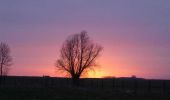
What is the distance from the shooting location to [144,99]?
2061 inches

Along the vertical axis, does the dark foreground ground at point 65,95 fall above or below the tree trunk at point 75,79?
below

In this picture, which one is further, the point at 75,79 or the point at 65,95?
the point at 75,79

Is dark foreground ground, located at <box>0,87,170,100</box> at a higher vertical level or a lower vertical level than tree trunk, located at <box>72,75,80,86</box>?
lower

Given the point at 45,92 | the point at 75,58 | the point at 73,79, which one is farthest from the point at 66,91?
the point at 75,58

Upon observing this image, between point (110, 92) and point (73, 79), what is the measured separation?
133ft

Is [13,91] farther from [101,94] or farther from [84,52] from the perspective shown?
[84,52]

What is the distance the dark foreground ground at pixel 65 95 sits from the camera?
4817cm

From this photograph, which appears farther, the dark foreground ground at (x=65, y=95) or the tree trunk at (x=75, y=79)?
the tree trunk at (x=75, y=79)

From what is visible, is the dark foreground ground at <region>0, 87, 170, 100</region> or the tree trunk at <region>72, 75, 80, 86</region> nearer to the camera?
the dark foreground ground at <region>0, 87, 170, 100</region>

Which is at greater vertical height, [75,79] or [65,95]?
[75,79]

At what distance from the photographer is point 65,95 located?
5091 cm

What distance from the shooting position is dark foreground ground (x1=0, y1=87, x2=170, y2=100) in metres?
48.2

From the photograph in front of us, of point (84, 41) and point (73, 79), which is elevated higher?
point (84, 41)

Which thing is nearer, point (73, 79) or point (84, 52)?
point (73, 79)
